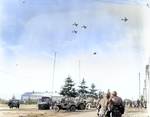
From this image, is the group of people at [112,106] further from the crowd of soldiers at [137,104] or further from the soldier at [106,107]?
the crowd of soldiers at [137,104]

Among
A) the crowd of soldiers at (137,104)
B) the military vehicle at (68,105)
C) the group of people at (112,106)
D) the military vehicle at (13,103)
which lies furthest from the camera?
the military vehicle at (13,103)

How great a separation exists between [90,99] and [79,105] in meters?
3.56

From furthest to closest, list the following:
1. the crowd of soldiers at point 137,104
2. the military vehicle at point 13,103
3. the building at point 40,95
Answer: the building at point 40,95 < the military vehicle at point 13,103 < the crowd of soldiers at point 137,104

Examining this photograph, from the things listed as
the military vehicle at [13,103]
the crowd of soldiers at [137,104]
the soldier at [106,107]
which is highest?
the soldier at [106,107]

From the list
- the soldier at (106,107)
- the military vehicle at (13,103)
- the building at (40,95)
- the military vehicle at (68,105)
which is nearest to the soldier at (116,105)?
the soldier at (106,107)

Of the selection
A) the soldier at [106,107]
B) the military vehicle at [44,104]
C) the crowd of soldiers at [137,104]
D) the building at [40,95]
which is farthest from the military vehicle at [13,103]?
the soldier at [106,107]

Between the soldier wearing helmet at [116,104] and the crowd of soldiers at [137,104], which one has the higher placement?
the soldier wearing helmet at [116,104]

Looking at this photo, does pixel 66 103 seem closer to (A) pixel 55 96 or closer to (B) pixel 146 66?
(A) pixel 55 96

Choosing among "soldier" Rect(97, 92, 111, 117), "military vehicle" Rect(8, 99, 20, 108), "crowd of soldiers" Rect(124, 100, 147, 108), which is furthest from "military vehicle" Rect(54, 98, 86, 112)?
"soldier" Rect(97, 92, 111, 117)

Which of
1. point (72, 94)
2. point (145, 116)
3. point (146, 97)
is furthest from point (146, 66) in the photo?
point (72, 94)

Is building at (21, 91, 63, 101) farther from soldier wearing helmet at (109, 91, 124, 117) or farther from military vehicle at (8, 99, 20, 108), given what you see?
soldier wearing helmet at (109, 91, 124, 117)

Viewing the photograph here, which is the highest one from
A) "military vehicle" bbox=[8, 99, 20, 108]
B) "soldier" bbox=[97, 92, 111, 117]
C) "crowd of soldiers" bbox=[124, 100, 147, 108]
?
"soldier" bbox=[97, 92, 111, 117]

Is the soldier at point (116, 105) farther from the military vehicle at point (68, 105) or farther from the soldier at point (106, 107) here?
the military vehicle at point (68, 105)

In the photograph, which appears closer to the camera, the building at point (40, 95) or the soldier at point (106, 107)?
the soldier at point (106, 107)
